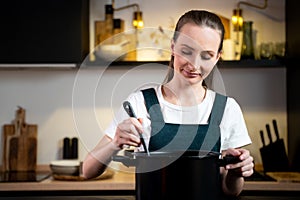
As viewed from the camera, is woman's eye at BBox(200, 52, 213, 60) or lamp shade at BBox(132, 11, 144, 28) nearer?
woman's eye at BBox(200, 52, 213, 60)

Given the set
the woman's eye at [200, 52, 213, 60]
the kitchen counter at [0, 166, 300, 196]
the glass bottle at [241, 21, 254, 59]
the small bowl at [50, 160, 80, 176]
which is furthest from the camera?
the glass bottle at [241, 21, 254, 59]

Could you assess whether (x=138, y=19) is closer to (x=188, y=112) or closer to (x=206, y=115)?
(x=206, y=115)

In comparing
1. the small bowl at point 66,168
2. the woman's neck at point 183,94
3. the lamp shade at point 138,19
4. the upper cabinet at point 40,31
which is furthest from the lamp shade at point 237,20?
the woman's neck at point 183,94

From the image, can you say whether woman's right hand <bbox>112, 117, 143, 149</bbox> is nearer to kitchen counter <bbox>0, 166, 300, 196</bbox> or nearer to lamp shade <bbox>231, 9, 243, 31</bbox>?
kitchen counter <bbox>0, 166, 300, 196</bbox>

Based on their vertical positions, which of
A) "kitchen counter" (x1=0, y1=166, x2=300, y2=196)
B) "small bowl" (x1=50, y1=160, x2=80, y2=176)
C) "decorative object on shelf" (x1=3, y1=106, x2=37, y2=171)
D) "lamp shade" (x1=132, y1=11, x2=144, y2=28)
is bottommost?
"kitchen counter" (x1=0, y1=166, x2=300, y2=196)

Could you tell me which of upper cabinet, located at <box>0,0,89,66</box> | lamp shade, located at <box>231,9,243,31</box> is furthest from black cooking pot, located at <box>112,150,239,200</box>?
lamp shade, located at <box>231,9,243,31</box>

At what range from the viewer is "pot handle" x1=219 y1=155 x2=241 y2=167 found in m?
0.94

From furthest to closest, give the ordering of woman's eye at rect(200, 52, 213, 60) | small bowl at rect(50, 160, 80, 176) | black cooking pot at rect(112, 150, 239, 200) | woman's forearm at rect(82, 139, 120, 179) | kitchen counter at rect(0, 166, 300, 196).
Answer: small bowl at rect(50, 160, 80, 176), kitchen counter at rect(0, 166, 300, 196), woman's forearm at rect(82, 139, 120, 179), woman's eye at rect(200, 52, 213, 60), black cooking pot at rect(112, 150, 239, 200)

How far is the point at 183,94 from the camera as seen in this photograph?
117cm

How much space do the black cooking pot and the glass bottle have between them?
176 centimetres

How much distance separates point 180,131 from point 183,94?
184 mm

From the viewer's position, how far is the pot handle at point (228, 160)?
3.10ft

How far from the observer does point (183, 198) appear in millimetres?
893

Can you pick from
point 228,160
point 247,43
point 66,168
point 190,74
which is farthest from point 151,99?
point 247,43
